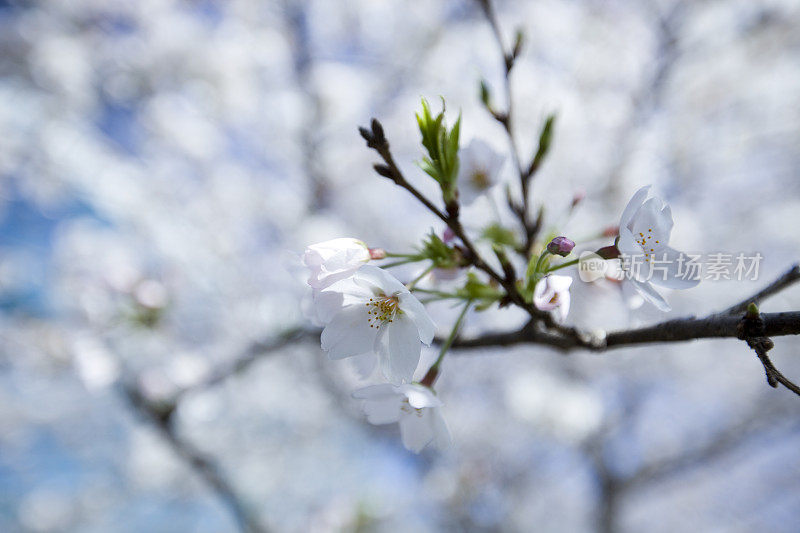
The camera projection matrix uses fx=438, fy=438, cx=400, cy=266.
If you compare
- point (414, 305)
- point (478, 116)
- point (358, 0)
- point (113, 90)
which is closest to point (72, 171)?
point (113, 90)

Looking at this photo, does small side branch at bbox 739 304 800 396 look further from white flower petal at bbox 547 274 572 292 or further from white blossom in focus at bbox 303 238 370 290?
white blossom in focus at bbox 303 238 370 290

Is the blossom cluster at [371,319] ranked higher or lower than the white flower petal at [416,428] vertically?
higher

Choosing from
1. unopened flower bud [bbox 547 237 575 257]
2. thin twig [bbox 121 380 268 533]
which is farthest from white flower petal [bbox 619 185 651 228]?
thin twig [bbox 121 380 268 533]

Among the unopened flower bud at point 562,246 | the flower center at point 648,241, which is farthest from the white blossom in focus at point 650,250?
the unopened flower bud at point 562,246

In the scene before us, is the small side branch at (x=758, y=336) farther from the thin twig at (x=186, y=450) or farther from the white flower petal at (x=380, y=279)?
the thin twig at (x=186, y=450)

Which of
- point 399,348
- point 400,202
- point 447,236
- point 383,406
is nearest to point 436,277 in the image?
point 447,236

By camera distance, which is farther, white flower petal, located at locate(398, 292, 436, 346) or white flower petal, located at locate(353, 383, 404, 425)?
white flower petal, located at locate(353, 383, 404, 425)
